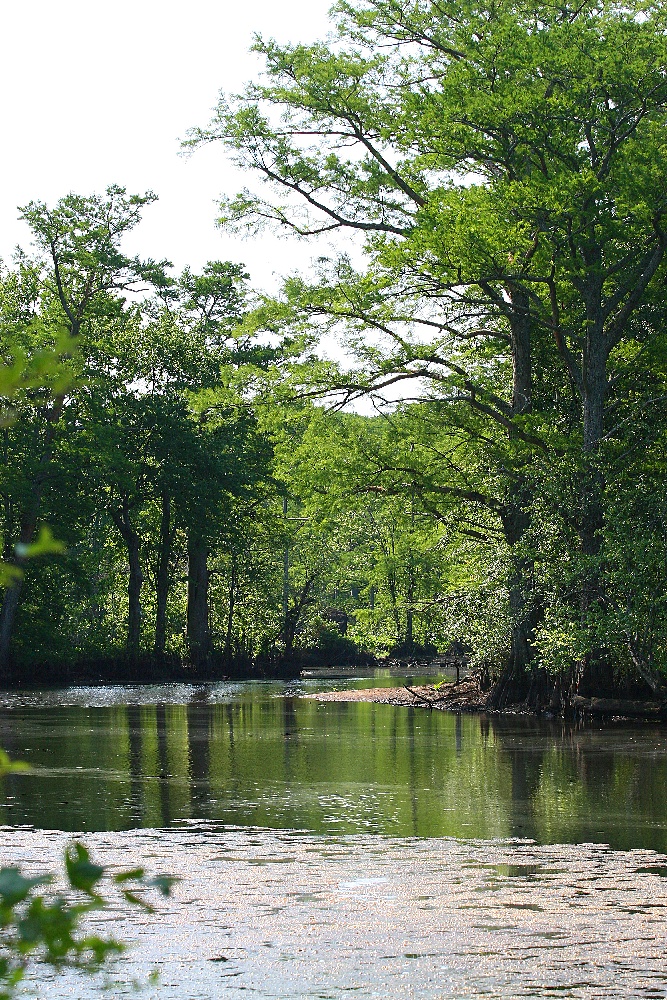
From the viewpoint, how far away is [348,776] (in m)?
13.1

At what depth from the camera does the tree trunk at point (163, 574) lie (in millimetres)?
40862

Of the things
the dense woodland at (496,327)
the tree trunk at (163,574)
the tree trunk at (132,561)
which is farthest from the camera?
the tree trunk at (163,574)

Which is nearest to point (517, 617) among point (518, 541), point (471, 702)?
point (518, 541)

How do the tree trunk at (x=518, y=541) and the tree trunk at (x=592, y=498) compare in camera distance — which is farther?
the tree trunk at (x=518, y=541)

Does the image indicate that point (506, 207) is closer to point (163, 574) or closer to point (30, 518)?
point (30, 518)

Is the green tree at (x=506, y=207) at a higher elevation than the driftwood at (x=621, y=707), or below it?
higher

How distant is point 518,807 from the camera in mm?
10797

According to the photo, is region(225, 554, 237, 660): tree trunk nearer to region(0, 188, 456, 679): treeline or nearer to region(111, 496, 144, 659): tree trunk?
region(0, 188, 456, 679): treeline

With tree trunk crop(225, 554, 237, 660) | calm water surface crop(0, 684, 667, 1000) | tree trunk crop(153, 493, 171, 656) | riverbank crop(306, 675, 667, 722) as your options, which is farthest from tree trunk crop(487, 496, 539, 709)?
tree trunk crop(225, 554, 237, 660)

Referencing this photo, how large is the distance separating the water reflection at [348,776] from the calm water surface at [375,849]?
0.14ft

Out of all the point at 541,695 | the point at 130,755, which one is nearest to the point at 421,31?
the point at 541,695

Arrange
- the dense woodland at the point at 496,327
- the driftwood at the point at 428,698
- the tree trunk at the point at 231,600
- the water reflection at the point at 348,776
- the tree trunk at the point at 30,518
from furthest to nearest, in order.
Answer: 1. the tree trunk at the point at 231,600
2. the tree trunk at the point at 30,518
3. the driftwood at the point at 428,698
4. the dense woodland at the point at 496,327
5. the water reflection at the point at 348,776

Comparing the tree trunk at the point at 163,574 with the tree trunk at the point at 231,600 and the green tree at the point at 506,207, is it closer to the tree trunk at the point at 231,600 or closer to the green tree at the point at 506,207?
the tree trunk at the point at 231,600

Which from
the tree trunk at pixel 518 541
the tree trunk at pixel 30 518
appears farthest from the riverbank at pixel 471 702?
the tree trunk at pixel 30 518
